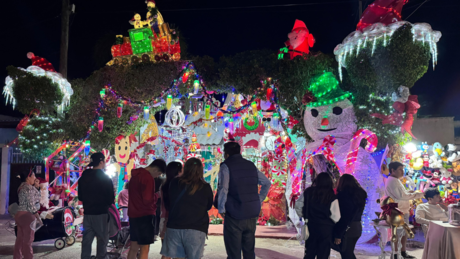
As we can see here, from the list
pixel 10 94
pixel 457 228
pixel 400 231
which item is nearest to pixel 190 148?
pixel 10 94

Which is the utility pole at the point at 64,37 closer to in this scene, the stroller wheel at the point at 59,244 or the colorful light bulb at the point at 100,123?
the colorful light bulb at the point at 100,123

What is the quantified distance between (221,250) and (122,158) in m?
4.88

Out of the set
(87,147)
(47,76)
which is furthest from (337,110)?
(47,76)

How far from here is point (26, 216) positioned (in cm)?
545

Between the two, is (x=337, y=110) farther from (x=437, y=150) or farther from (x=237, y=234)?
(x=237, y=234)

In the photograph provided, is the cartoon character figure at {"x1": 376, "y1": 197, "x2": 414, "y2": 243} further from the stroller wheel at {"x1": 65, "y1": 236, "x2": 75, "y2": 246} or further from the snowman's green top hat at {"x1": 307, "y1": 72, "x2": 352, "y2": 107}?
the stroller wheel at {"x1": 65, "y1": 236, "x2": 75, "y2": 246}

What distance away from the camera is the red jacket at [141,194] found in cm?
462

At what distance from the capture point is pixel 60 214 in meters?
7.07

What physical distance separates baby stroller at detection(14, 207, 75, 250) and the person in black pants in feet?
16.4

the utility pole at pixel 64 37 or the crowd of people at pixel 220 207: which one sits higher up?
the utility pole at pixel 64 37

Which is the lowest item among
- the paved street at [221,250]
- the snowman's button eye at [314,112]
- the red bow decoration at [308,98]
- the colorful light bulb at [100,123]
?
the paved street at [221,250]

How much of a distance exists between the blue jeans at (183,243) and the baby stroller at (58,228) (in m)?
4.00

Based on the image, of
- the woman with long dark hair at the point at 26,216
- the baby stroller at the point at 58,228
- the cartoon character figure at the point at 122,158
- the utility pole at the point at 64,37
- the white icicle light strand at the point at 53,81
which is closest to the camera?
the woman with long dark hair at the point at 26,216

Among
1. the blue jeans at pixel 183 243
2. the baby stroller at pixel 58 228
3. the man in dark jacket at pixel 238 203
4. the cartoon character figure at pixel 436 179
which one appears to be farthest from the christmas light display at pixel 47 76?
the cartoon character figure at pixel 436 179
